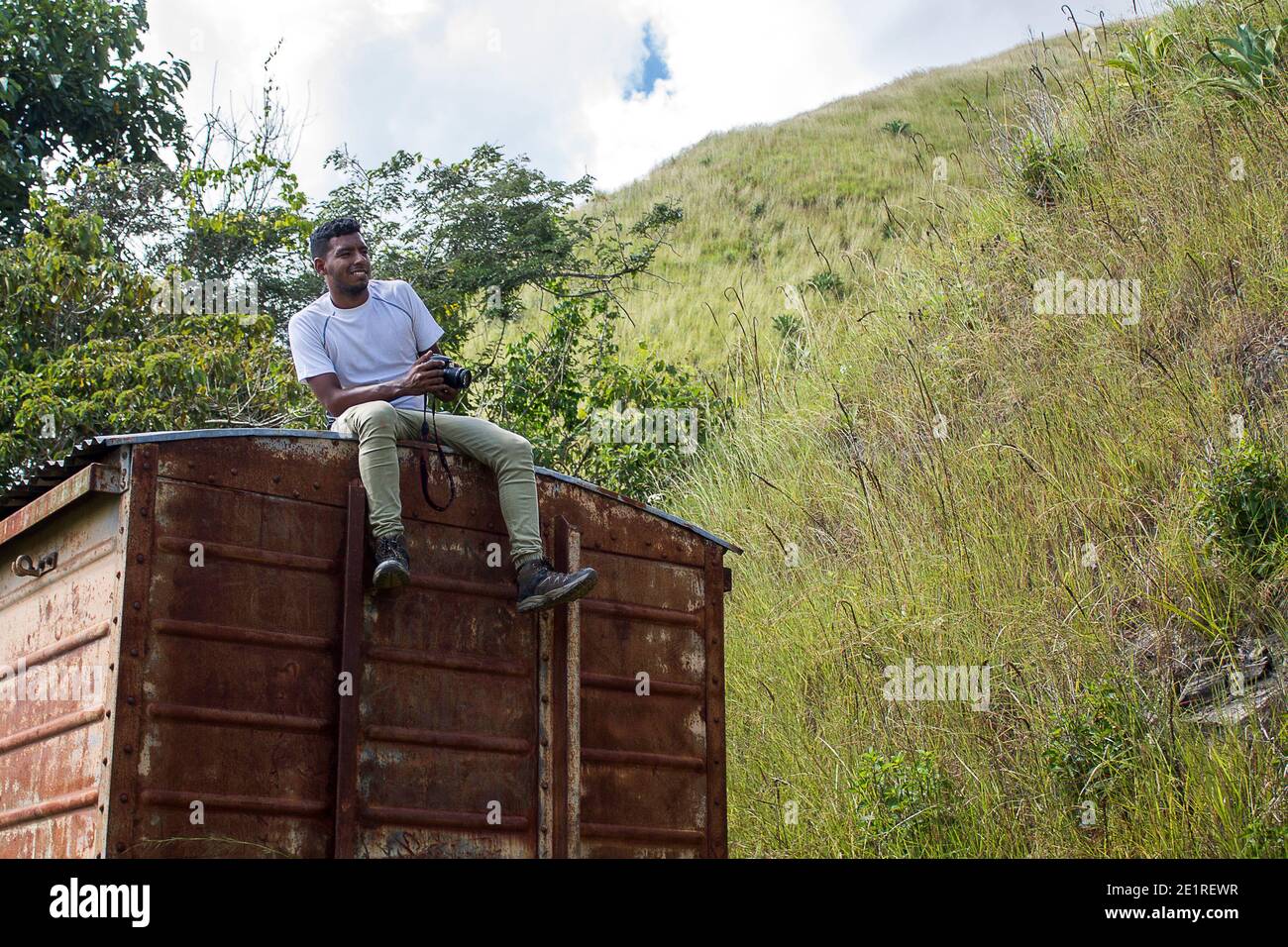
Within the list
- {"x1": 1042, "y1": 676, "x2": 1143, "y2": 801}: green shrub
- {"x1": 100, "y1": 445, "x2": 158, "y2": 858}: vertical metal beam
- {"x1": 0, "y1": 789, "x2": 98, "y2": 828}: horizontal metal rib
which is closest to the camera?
{"x1": 100, "y1": 445, "x2": 158, "y2": 858}: vertical metal beam

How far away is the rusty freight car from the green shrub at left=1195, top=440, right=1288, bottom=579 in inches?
145

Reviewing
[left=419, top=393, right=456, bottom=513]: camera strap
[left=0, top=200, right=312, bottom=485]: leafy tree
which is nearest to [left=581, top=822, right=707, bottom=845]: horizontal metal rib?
[left=419, top=393, right=456, bottom=513]: camera strap

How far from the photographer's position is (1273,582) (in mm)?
7430

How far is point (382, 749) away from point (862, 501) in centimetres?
582

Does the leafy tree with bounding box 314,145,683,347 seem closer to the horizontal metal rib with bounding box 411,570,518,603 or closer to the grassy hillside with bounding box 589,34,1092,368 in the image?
the grassy hillside with bounding box 589,34,1092,368

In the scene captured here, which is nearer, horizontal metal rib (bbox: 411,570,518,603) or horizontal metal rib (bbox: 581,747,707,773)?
horizontal metal rib (bbox: 411,570,518,603)

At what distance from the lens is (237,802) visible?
4.79 meters

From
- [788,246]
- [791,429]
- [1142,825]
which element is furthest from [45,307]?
[788,246]

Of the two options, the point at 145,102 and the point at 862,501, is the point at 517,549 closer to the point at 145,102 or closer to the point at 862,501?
the point at 862,501

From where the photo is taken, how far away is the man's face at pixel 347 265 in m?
6.16

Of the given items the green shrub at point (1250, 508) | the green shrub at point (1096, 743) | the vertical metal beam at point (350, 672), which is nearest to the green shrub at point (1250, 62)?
the green shrub at point (1250, 508)

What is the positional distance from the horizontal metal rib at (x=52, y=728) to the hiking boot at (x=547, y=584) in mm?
1681

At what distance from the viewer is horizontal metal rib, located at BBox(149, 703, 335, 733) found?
471cm

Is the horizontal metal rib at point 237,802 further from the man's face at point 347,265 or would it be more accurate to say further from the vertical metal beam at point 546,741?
the man's face at point 347,265
